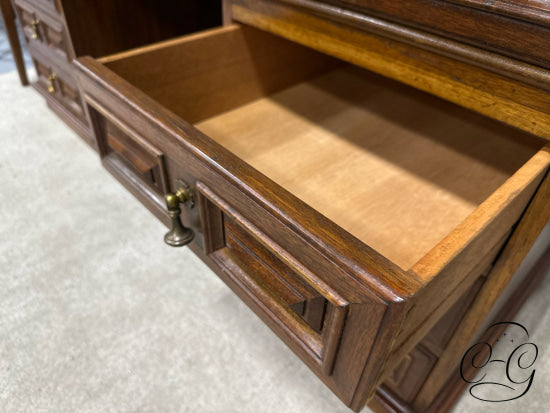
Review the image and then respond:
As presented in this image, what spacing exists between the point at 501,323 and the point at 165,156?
0.54 meters

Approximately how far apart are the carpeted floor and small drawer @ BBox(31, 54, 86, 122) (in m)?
0.20

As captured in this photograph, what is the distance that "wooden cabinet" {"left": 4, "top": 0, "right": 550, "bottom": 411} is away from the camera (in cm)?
29

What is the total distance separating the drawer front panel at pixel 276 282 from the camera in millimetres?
312

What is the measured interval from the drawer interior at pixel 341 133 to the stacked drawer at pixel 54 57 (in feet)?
1.32

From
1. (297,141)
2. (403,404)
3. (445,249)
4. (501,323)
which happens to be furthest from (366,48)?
(403,404)

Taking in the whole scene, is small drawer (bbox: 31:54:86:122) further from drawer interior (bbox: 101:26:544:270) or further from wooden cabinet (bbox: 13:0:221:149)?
drawer interior (bbox: 101:26:544:270)

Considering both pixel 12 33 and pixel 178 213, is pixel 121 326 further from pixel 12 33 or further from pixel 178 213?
pixel 12 33

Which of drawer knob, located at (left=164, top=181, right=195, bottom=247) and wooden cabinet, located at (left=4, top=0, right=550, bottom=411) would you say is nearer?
wooden cabinet, located at (left=4, top=0, right=550, bottom=411)

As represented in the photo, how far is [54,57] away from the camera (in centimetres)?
96

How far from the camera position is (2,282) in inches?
31.9

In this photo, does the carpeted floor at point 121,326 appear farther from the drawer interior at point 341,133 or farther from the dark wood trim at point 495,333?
the drawer interior at point 341,133

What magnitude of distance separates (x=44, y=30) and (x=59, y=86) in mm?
151
